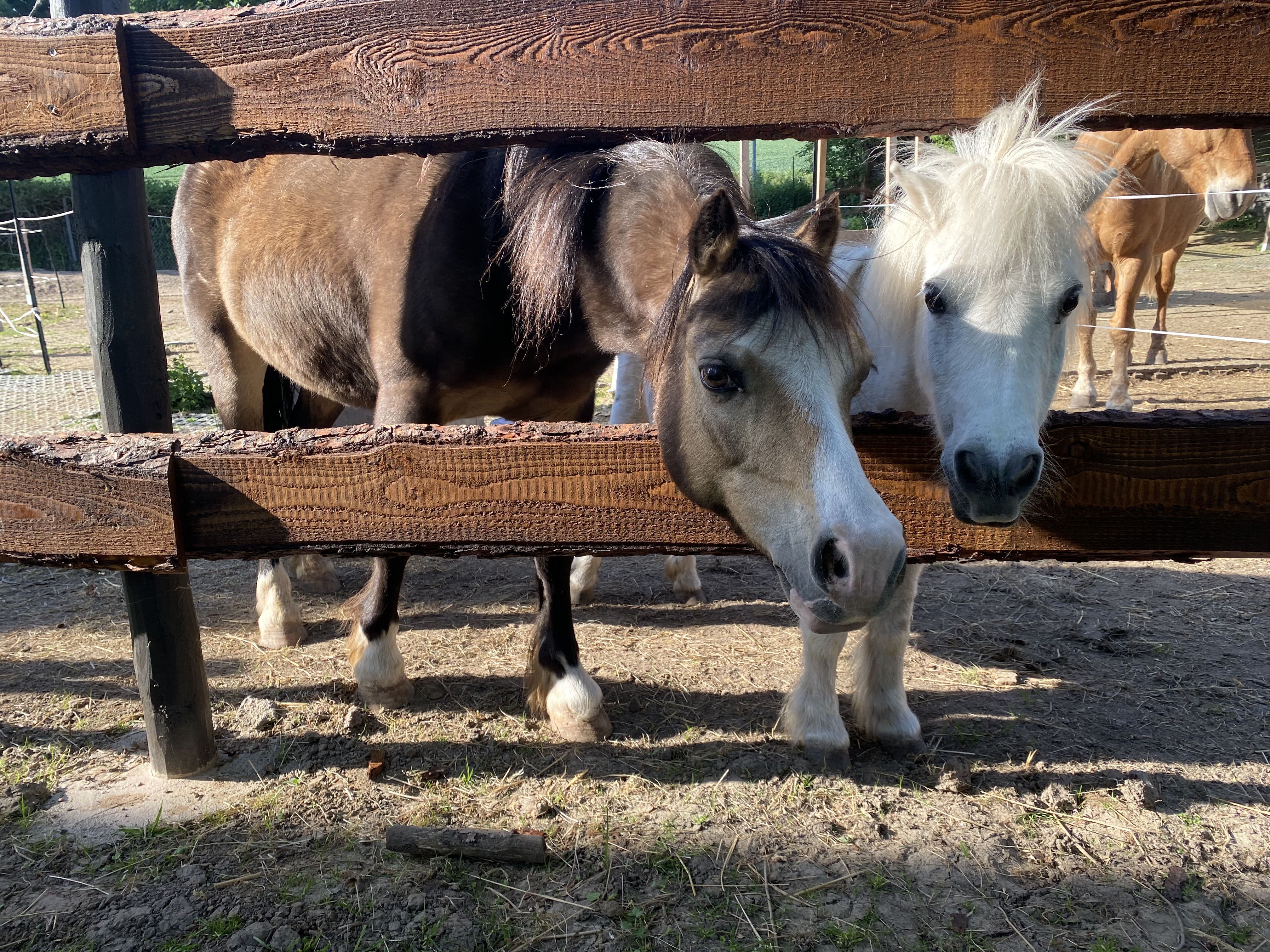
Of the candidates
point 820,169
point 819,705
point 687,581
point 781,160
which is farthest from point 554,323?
point 781,160

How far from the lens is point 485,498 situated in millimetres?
1771

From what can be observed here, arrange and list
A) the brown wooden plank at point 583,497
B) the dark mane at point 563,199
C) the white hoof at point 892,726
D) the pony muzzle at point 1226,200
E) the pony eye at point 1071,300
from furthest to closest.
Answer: the pony muzzle at point 1226,200 < the white hoof at point 892,726 < the dark mane at point 563,199 < the pony eye at point 1071,300 < the brown wooden plank at point 583,497

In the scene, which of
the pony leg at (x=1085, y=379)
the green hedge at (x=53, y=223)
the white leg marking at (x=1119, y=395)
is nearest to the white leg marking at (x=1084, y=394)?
the pony leg at (x=1085, y=379)

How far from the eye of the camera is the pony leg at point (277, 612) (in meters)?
3.50

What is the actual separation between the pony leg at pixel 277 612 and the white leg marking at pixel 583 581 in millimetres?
1266

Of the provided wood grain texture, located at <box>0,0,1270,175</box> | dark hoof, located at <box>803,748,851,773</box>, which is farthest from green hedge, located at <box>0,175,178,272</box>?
dark hoof, located at <box>803,748,851,773</box>

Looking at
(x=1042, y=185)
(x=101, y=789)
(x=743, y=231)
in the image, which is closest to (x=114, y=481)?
(x=101, y=789)

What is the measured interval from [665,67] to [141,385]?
153 cm

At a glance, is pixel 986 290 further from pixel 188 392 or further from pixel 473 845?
pixel 188 392

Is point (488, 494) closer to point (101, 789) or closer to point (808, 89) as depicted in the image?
point (808, 89)

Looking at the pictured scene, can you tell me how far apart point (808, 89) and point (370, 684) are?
94.5 inches

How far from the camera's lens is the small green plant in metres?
7.43

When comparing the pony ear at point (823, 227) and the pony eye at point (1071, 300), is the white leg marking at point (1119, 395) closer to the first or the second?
the pony eye at point (1071, 300)

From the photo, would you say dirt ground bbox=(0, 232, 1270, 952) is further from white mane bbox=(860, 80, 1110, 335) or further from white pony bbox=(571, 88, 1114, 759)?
white mane bbox=(860, 80, 1110, 335)
